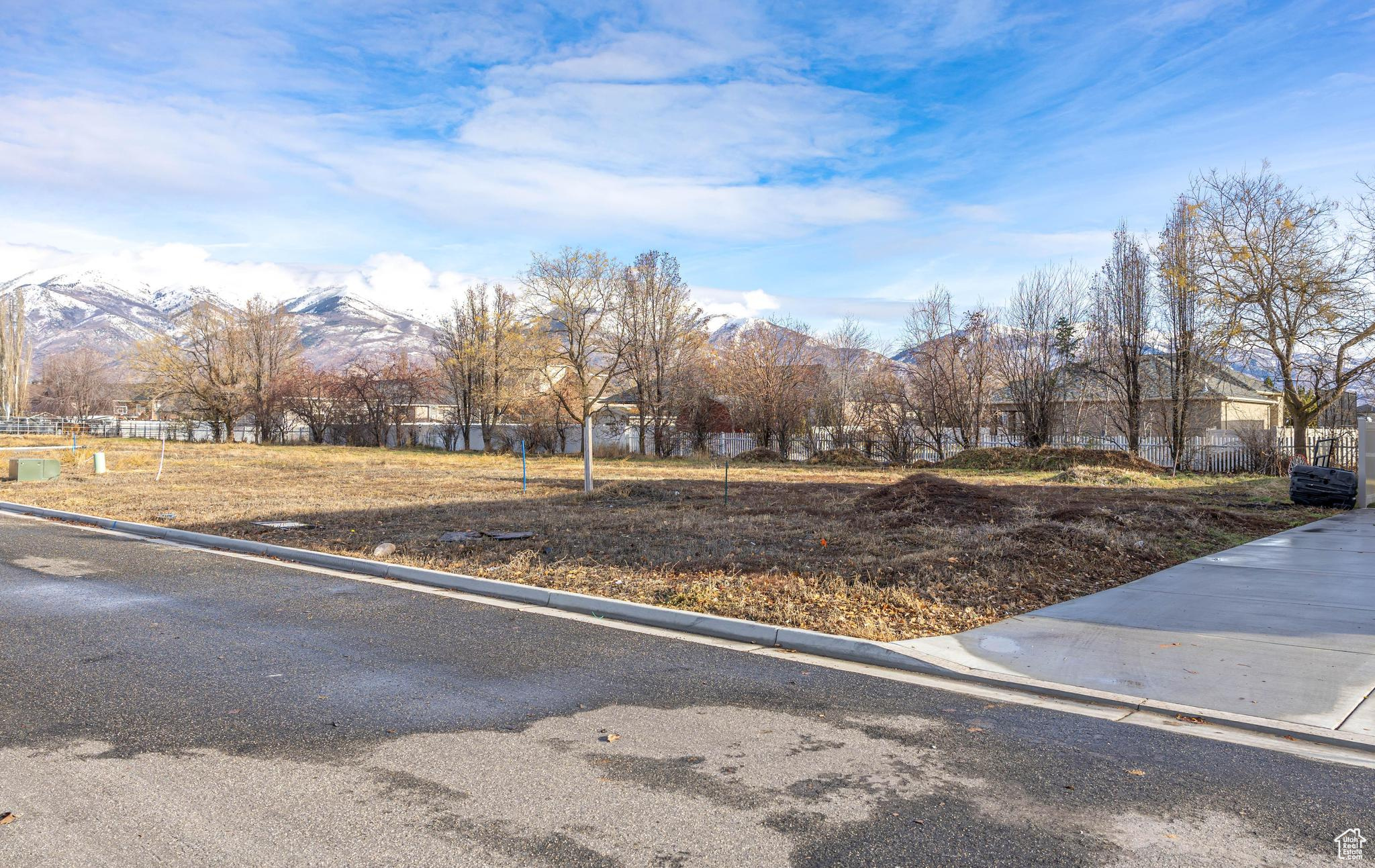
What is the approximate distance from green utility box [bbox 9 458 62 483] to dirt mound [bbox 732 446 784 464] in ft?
71.1

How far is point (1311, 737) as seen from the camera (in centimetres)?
462

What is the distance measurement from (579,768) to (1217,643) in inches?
198

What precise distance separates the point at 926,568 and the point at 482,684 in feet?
16.4

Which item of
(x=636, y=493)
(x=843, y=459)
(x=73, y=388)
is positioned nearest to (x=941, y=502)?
(x=636, y=493)

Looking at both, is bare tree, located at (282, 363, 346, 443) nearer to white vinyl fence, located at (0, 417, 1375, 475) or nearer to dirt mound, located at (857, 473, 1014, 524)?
white vinyl fence, located at (0, 417, 1375, 475)

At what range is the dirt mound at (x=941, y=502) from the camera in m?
12.4

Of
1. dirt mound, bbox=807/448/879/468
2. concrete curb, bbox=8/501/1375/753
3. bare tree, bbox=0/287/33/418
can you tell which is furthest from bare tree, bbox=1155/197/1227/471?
bare tree, bbox=0/287/33/418

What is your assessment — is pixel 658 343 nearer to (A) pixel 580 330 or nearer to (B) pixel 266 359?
(A) pixel 580 330

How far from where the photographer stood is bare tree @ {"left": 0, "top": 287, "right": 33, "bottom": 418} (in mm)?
72500

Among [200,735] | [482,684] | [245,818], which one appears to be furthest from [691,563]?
[245,818]

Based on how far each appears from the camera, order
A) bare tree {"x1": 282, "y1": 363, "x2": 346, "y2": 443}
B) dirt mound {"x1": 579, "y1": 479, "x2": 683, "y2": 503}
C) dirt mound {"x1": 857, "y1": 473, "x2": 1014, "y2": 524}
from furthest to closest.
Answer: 1. bare tree {"x1": 282, "y1": 363, "x2": 346, "y2": 443}
2. dirt mound {"x1": 579, "y1": 479, "x2": 683, "y2": 503}
3. dirt mound {"x1": 857, "y1": 473, "x2": 1014, "y2": 524}

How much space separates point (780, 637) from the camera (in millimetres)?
6664

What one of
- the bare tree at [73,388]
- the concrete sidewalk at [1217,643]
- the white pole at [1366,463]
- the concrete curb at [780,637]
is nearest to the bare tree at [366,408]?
the concrete curb at [780,637]

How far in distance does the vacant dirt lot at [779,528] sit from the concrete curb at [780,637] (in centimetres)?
27
